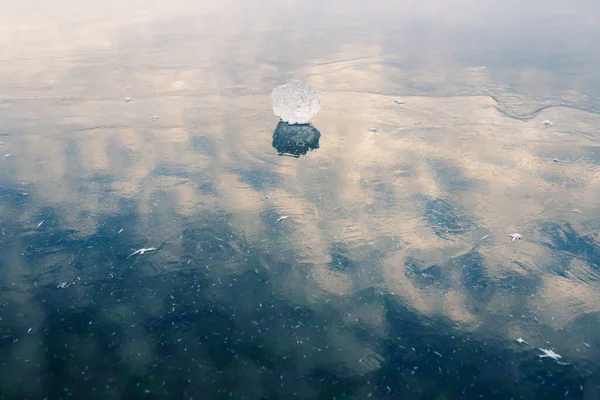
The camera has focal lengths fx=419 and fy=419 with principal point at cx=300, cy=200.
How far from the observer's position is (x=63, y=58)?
18.8 m

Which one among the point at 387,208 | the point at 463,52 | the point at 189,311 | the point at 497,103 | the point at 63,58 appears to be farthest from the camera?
the point at 463,52

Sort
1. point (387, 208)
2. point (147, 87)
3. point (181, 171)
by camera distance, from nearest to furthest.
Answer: point (387, 208), point (181, 171), point (147, 87)

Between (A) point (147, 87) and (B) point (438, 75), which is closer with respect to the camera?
(A) point (147, 87)

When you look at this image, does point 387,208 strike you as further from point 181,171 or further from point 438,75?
point 438,75

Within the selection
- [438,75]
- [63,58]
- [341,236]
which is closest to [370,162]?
[341,236]

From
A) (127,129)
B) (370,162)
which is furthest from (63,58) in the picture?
(370,162)

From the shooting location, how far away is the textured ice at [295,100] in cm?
1090

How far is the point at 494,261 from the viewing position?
697 cm

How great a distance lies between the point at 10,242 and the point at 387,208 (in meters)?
6.83

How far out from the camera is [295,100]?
11031mm

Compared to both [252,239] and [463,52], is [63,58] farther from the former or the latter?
[463,52]

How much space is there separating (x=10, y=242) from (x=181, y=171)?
11.5ft

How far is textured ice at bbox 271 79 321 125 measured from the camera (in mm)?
10898

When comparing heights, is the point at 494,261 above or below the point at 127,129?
below
